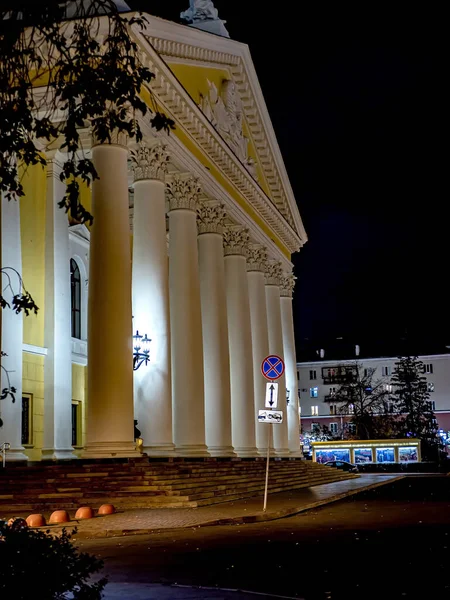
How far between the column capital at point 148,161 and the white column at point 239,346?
10311 mm

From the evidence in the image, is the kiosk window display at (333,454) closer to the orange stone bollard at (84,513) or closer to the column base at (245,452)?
the column base at (245,452)

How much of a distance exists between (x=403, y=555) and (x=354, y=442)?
5607 centimetres

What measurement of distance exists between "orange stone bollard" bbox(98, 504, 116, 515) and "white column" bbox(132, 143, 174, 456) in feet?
21.3

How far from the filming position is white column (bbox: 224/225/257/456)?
3675 centimetres

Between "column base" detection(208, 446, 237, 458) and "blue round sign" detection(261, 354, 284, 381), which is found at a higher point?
"blue round sign" detection(261, 354, 284, 381)

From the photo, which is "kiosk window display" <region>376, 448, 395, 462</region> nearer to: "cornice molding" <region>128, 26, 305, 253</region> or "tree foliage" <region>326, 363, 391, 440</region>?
"tree foliage" <region>326, 363, 391, 440</region>

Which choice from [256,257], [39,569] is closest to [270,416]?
[39,569]

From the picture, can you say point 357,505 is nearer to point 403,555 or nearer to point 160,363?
point 160,363

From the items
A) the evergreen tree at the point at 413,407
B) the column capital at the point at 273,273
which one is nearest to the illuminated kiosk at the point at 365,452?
the column capital at the point at 273,273

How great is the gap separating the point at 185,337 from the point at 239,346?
26.6 feet

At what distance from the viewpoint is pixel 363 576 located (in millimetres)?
9773

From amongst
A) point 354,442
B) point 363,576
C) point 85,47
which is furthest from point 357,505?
point 354,442

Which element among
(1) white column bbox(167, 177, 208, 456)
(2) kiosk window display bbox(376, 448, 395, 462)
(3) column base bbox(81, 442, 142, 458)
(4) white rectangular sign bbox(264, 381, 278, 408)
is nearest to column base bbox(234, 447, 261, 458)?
(1) white column bbox(167, 177, 208, 456)

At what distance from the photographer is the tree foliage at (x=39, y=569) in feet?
20.3
